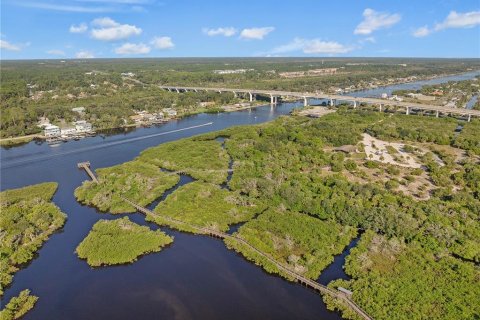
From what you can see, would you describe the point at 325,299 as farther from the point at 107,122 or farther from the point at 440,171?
the point at 107,122

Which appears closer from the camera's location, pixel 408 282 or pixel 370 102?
pixel 408 282

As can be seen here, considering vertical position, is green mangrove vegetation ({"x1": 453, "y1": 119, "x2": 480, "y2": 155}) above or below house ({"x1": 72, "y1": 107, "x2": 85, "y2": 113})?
below

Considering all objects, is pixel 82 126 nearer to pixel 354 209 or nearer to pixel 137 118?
pixel 137 118

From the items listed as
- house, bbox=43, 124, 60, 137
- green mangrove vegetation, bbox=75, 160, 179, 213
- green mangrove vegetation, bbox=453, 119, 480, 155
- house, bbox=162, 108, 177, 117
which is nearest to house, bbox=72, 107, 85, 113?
house, bbox=43, 124, 60, 137

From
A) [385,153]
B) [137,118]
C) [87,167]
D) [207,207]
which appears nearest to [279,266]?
[207,207]

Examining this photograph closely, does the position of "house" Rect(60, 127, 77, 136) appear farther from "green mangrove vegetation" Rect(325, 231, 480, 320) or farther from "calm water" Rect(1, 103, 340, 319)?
"green mangrove vegetation" Rect(325, 231, 480, 320)

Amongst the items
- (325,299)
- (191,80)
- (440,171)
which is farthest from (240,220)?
(191,80)
